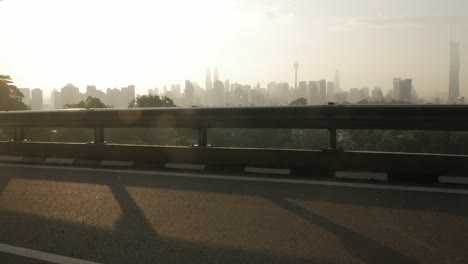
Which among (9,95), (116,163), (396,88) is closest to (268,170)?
(116,163)

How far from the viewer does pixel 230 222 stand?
518 cm

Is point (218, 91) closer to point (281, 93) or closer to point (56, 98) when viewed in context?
point (281, 93)

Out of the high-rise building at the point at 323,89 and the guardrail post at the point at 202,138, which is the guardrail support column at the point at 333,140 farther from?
the high-rise building at the point at 323,89

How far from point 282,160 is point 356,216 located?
2392 mm

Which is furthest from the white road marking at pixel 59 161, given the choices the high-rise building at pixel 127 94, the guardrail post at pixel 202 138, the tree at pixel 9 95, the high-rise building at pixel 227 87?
the tree at pixel 9 95

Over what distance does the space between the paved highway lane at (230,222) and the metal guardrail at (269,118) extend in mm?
1016

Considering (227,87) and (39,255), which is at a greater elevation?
(227,87)

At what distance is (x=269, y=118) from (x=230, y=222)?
280 cm

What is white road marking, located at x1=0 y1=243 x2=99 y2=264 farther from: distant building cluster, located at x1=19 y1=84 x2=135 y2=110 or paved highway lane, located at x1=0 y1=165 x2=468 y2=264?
distant building cluster, located at x1=19 y1=84 x2=135 y2=110

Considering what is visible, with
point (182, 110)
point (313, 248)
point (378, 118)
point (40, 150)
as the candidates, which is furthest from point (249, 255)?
point (40, 150)

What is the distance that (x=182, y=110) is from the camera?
8.17 m

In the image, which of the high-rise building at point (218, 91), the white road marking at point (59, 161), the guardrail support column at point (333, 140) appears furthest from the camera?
the high-rise building at point (218, 91)

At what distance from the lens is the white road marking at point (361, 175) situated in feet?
22.6

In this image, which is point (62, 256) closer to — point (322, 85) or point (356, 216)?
point (356, 216)
